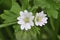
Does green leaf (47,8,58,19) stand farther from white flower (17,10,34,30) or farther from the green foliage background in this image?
white flower (17,10,34,30)

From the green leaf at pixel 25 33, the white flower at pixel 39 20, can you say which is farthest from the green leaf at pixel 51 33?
the white flower at pixel 39 20

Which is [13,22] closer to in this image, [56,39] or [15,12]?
[15,12]

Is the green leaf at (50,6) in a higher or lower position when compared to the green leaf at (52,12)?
higher

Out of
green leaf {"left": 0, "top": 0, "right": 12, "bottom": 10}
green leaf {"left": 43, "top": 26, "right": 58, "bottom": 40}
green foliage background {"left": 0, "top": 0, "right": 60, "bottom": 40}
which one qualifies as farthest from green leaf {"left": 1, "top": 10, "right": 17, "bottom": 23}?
green leaf {"left": 43, "top": 26, "right": 58, "bottom": 40}

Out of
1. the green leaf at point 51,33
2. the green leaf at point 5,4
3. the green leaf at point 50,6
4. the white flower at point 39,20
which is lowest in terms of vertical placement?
the green leaf at point 51,33

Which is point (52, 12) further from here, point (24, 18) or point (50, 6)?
point (24, 18)

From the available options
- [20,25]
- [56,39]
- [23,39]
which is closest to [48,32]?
[56,39]

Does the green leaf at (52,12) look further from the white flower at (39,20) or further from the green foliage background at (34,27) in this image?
the white flower at (39,20)

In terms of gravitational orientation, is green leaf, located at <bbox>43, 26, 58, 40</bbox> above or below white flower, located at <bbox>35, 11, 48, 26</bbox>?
below
